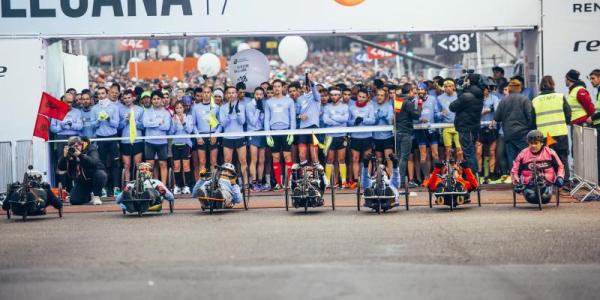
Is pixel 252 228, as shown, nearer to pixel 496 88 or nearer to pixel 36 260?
pixel 36 260

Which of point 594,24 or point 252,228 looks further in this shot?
point 594,24

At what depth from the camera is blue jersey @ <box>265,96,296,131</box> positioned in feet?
72.2

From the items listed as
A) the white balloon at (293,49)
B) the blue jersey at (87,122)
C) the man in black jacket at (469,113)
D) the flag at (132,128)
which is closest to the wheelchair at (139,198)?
the flag at (132,128)

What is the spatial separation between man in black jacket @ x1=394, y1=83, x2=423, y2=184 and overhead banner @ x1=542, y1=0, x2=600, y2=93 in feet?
9.28

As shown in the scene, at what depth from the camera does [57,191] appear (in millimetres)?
20250

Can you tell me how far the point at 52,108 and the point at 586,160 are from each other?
9.61 meters

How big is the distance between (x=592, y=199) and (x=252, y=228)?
6470 millimetres

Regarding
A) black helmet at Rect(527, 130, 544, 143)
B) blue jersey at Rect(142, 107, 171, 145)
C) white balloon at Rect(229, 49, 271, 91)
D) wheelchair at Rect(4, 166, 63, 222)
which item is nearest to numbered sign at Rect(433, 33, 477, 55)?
white balloon at Rect(229, 49, 271, 91)

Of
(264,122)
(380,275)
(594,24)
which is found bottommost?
(380,275)

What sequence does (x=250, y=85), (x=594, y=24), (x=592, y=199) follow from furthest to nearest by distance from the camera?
1. (x=250, y=85)
2. (x=594, y=24)
3. (x=592, y=199)

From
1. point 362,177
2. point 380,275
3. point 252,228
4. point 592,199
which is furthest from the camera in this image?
point 592,199

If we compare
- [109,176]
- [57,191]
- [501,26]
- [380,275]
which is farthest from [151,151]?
[380,275]

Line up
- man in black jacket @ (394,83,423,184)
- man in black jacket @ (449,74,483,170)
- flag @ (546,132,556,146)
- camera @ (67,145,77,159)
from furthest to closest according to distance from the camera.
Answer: man in black jacket @ (394,83,423,184) → man in black jacket @ (449,74,483,170) → camera @ (67,145,77,159) → flag @ (546,132,556,146)

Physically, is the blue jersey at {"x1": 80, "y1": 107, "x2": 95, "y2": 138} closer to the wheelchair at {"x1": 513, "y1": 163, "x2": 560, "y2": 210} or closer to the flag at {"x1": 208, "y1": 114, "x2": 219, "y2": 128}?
the flag at {"x1": 208, "y1": 114, "x2": 219, "y2": 128}
